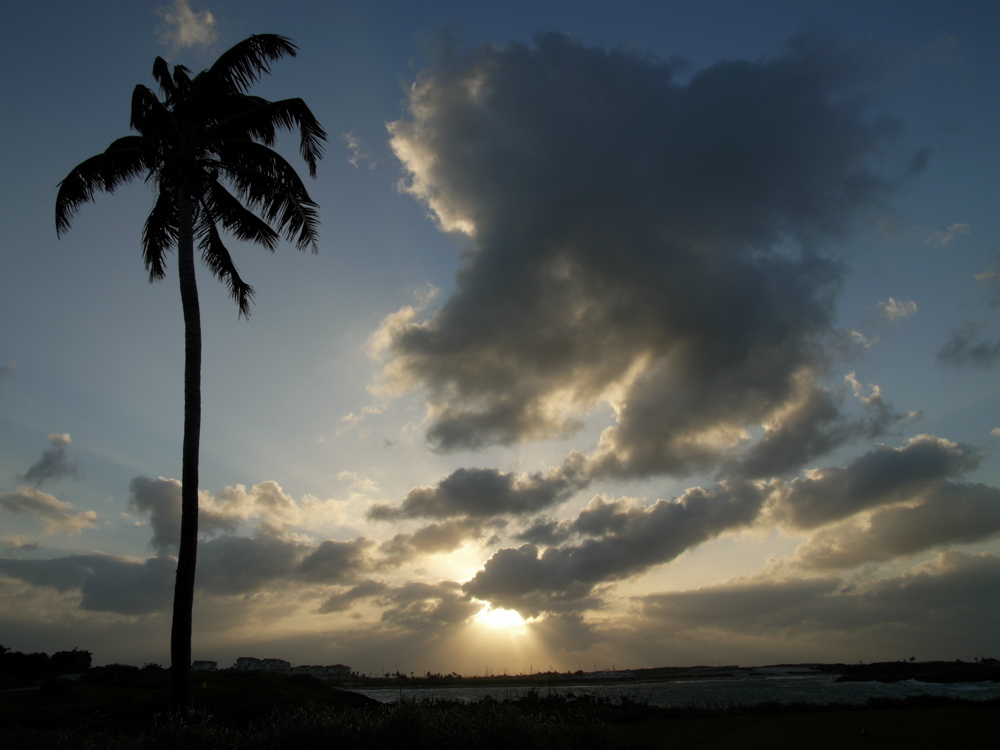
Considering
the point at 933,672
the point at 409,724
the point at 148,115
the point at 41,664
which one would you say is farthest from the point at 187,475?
the point at 933,672

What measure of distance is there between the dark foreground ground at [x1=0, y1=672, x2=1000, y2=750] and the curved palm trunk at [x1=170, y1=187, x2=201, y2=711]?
3.16 feet

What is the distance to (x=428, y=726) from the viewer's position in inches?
331

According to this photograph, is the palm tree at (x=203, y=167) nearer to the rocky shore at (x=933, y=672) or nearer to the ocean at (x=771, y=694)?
the ocean at (x=771, y=694)

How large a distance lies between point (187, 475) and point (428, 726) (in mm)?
7720

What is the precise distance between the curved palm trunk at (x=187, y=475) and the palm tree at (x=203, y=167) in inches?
1.2

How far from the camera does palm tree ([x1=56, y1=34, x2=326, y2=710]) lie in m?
14.4

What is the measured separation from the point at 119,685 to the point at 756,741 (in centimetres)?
2655

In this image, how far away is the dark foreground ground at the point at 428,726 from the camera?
7.63 meters

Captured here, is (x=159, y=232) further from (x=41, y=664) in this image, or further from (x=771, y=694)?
→ (x=771, y=694)

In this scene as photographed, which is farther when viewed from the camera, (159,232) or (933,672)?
A: (933,672)

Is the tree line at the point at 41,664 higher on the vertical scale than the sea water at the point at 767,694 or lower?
higher

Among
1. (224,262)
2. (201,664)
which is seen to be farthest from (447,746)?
(201,664)

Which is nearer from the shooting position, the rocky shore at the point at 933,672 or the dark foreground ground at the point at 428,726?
the dark foreground ground at the point at 428,726

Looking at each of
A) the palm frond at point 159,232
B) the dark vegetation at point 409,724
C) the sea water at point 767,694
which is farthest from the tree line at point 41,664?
the palm frond at point 159,232
